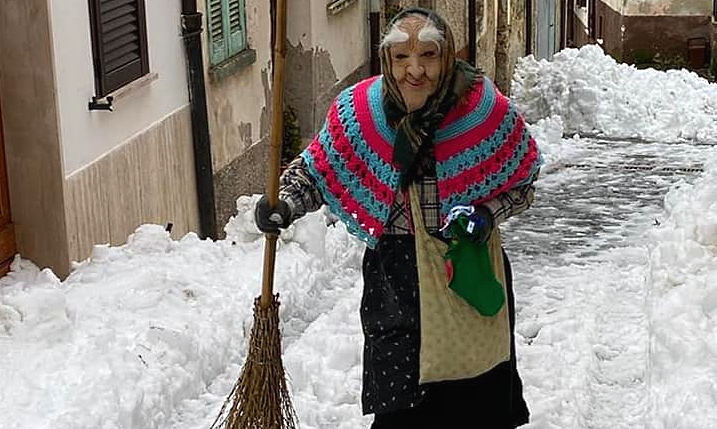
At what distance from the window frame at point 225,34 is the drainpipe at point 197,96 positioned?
35 cm

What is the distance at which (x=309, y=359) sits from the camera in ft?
19.7

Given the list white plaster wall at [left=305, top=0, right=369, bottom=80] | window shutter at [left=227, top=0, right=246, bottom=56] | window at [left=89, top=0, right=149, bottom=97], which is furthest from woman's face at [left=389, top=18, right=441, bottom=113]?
white plaster wall at [left=305, top=0, right=369, bottom=80]

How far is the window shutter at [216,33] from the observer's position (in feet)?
29.0

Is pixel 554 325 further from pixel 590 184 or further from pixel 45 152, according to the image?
pixel 590 184

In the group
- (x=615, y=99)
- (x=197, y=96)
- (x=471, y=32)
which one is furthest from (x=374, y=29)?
(x=197, y=96)

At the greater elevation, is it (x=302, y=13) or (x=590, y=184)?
(x=302, y=13)

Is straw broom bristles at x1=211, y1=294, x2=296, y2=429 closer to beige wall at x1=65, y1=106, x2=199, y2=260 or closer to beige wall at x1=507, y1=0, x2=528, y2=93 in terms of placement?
beige wall at x1=65, y1=106, x2=199, y2=260

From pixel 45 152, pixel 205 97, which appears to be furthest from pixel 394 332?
pixel 205 97

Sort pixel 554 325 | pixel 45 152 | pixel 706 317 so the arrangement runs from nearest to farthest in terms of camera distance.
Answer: pixel 706 317 < pixel 45 152 < pixel 554 325

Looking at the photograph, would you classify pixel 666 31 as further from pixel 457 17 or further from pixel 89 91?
pixel 89 91

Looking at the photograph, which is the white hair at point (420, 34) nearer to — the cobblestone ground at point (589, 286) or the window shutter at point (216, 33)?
the cobblestone ground at point (589, 286)

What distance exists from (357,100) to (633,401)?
226 centimetres

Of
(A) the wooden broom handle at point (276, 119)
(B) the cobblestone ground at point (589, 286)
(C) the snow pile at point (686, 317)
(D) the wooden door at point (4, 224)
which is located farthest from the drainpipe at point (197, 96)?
(A) the wooden broom handle at point (276, 119)

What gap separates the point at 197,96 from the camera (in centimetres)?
838
